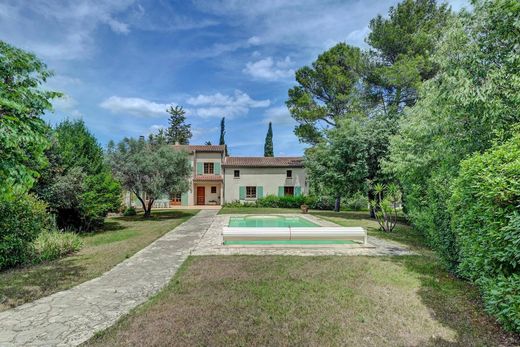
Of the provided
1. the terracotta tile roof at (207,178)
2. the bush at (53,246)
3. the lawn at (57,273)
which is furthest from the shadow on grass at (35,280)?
the terracotta tile roof at (207,178)

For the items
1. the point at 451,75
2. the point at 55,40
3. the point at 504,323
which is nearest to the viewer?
the point at 504,323

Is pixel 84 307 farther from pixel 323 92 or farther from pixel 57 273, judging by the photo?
pixel 323 92

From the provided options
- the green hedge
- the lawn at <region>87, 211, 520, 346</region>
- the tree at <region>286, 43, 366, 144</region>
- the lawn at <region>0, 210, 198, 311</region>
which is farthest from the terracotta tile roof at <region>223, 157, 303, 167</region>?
the green hedge

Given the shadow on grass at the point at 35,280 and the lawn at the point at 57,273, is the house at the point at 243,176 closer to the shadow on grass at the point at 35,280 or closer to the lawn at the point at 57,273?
the lawn at the point at 57,273

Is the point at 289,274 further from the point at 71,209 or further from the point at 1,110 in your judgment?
the point at 71,209

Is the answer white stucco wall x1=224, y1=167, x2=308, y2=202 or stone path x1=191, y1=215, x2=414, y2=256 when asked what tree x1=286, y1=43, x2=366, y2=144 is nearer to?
white stucco wall x1=224, y1=167, x2=308, y2=202

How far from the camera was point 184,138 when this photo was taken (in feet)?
169

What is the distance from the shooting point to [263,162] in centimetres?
3164

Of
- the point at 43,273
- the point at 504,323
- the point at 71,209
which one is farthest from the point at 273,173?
the point at 504,323

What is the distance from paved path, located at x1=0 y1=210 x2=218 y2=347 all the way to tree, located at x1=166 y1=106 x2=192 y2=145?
47569 millimetres

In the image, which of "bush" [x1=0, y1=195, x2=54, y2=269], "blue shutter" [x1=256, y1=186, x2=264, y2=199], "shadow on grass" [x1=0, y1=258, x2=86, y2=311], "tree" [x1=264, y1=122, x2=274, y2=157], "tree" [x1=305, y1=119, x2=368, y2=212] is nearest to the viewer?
"shadow on grass" [x1=0, y1=258, x2=86, y2=311]

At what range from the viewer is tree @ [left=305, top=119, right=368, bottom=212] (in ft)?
60.7

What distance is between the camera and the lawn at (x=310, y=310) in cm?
335

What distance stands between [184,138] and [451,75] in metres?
49.1
